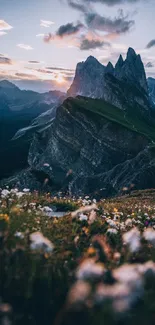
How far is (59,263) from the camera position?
7.39 metres

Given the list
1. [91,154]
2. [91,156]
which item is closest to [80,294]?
[91,156]

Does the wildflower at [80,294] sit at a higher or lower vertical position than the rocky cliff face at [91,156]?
higher

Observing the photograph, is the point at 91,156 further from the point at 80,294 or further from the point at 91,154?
the point at 80,294

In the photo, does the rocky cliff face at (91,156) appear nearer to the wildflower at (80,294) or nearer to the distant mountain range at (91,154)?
the distant mountain range at (91,154)

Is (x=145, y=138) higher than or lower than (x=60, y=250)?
lower

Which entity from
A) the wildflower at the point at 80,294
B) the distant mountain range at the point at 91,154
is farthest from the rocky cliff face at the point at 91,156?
the wildflower at the point at 80,294

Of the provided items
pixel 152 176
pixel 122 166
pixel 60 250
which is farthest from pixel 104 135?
pixel 60 250

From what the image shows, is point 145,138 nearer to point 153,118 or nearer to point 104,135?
point 104,135

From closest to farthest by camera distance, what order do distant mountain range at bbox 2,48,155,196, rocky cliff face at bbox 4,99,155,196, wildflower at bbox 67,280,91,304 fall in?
wildflower at bbox 67,280,91,304 < rocky cliff face at bbox 4,99,155,196 < distant mountain range at bbox 2,48,155,196

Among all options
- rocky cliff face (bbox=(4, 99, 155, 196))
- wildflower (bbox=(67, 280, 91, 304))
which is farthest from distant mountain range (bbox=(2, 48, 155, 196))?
wildflower (bbox=(67, 280, 91, 304))

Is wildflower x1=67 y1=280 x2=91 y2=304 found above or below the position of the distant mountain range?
above

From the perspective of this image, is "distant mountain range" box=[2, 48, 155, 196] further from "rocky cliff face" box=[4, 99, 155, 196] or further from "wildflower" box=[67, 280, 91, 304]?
"wildflower" box=[67, 280, 91, 304]

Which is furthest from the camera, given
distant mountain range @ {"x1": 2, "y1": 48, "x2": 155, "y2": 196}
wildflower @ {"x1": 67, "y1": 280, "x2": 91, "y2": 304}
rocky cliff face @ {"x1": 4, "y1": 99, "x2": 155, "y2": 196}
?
distant mountain range @ {"x1": 2, "y1": 48, "x2": 155, "y2": 196}

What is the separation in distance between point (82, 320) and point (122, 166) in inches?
2790
